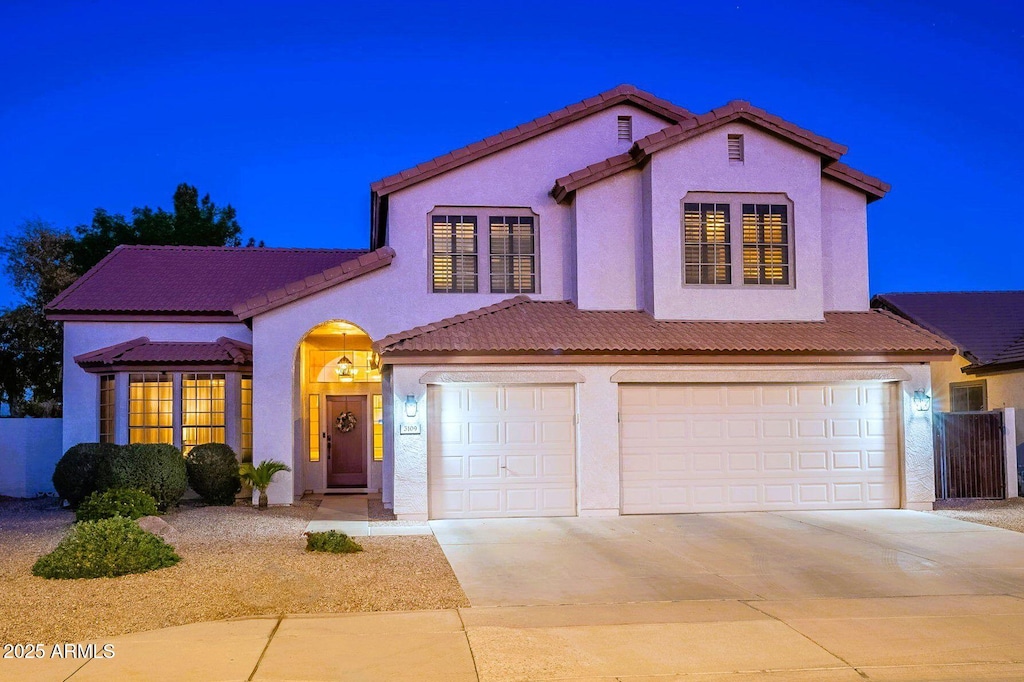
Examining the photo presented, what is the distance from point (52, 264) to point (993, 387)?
2890 cm

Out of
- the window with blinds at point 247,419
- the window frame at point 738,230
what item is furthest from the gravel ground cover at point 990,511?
the window with blinds at point 247,419

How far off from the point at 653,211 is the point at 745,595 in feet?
29.3

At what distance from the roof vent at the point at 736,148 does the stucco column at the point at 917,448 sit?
478 cm

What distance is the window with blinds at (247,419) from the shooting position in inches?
774

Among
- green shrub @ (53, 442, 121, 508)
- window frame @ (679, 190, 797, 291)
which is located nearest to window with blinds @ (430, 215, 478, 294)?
window frame @ (679, 190, 797, 291)

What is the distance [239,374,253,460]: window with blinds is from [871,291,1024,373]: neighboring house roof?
14.8 m

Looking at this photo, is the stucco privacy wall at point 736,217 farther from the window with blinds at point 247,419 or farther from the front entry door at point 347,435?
the window with blinds at point 247,419

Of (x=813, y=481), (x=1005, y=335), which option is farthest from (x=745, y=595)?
(x=1005, y=335)

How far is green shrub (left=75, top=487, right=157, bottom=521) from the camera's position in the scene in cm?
1346

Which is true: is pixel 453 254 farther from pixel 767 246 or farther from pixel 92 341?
pixel 92 341

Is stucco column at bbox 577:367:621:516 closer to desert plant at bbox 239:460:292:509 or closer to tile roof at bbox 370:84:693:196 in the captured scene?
tile roof at bbox 370:84:693:196

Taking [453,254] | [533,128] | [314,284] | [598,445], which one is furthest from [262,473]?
[533,128]

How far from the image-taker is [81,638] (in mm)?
8062

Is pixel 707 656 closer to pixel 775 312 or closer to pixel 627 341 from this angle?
pixel 627 341
